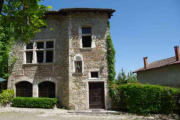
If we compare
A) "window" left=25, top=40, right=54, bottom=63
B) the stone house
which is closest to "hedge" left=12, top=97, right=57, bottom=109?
the stone house

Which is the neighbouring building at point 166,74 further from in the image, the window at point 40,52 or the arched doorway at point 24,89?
the arched doorway at point 24,89

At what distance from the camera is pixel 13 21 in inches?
208

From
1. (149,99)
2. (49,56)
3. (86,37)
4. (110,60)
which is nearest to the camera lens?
(149,99)

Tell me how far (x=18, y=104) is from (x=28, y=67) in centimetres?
304

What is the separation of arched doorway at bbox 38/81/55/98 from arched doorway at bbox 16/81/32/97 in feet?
3.28

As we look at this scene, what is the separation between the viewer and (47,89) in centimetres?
1095

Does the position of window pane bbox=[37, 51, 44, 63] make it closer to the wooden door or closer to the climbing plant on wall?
the wooden door

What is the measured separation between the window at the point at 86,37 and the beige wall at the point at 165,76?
9.52m

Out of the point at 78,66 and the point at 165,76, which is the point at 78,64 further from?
the point at 165,76

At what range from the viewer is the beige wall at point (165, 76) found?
13.5 meters

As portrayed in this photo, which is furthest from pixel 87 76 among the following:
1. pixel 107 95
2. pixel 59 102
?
pixel 59 102

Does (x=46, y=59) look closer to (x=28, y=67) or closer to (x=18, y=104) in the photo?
(x=28, y=67)

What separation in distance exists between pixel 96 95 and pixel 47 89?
4.17m

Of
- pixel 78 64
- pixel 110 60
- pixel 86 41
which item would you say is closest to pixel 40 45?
pixel 78 64
